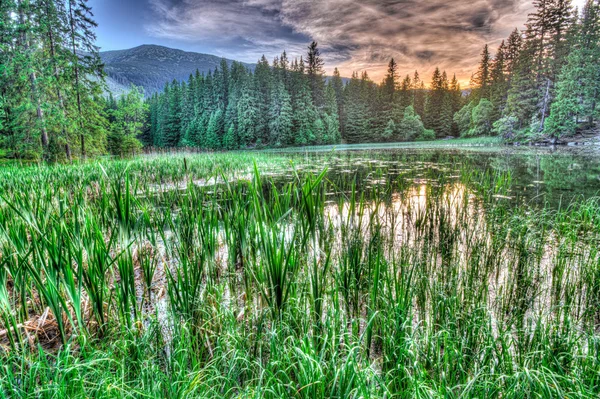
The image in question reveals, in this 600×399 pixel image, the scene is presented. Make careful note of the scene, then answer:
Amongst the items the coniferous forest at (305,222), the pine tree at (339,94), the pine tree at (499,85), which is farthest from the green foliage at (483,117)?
the pine tree at (339,94)

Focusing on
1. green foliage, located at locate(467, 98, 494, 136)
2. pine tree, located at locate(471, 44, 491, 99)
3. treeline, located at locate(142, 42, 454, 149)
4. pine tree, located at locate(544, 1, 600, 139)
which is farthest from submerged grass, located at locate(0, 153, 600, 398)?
pine tree, located at locate(471, 44, 491, 99)

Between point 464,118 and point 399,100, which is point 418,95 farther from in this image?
point 464,118

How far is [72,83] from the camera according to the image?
16109mm

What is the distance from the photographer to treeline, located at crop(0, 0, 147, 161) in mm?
13227

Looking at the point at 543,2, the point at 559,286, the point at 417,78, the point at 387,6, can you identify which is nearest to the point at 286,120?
the point at 387,6

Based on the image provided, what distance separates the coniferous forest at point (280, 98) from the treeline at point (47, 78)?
0.23ft

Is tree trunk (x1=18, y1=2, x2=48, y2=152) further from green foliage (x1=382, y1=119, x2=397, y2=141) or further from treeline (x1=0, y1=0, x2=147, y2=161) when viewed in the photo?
green foliage (x1=382, y1=119, x2=397, y2=141)

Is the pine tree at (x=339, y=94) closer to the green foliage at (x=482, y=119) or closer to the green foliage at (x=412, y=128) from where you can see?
the green foliage at (x=412, y=128)

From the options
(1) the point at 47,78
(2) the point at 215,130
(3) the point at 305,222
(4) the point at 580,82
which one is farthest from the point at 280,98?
(3) the point at 305,222

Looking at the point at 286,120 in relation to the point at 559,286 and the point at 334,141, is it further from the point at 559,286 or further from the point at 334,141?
the point at 559,286

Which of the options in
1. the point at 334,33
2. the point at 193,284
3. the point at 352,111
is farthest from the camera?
the point at 352,111

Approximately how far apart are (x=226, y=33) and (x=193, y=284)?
4762 cm

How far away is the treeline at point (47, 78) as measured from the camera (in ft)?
43.4

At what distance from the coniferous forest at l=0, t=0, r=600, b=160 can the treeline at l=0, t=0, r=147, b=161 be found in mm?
69
